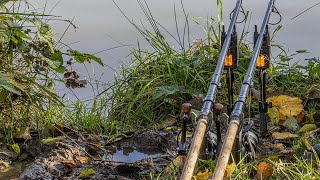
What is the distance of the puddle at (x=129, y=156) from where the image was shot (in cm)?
574

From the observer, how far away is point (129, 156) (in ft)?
19.3

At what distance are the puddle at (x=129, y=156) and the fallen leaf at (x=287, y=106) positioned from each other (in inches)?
59.1

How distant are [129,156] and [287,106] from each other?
183cm

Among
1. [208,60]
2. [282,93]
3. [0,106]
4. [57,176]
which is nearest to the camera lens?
[57,176]

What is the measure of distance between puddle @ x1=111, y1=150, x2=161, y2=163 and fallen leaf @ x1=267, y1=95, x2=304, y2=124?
4.92 ft

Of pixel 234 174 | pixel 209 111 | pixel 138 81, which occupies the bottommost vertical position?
pixel 234 174

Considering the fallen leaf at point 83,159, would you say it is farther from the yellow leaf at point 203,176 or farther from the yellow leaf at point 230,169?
the yellow leaf at point 230,169

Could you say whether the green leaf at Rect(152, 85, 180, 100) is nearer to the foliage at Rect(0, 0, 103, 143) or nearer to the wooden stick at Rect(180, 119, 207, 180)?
the foliage at Rect(0, 0, 103, 143)

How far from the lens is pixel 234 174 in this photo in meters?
4.23

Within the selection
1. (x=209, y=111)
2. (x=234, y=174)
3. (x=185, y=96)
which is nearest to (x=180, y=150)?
(x=234, y=174)

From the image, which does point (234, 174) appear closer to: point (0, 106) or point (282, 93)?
point (0, 106)

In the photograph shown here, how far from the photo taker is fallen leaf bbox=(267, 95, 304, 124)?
6586mm

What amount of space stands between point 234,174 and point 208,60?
3.71 metres

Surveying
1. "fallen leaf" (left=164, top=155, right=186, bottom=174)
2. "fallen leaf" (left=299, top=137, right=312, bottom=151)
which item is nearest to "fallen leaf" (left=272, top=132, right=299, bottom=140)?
"fallen leaf" (left=299, top=137, right=312, bottom=151)
